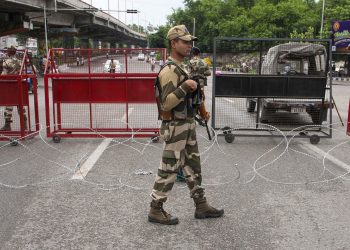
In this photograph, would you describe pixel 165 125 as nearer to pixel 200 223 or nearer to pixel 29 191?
pixel 200 223

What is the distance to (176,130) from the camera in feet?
14.2

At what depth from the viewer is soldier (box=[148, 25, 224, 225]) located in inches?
163

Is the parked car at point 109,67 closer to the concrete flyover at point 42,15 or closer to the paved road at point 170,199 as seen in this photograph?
the paved road at point 170,199

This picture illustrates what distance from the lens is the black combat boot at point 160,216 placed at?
4422 mm

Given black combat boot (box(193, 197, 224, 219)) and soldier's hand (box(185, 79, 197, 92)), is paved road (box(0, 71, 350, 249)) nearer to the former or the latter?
black combat boot (box(193, 197, 224, 219))

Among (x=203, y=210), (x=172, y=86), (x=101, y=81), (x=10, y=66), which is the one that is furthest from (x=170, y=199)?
(x=10, y=66)

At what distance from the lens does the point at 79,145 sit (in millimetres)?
8547

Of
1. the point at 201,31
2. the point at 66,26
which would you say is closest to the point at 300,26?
the point at 201,31

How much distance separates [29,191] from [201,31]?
74498 mm

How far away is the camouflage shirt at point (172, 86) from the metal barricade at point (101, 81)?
4.61 metres

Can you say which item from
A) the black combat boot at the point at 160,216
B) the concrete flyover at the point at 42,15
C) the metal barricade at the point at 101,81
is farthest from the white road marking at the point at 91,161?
the concrete flyover at the point at 42,15

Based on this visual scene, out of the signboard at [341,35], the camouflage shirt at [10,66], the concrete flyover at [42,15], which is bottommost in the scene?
the camouflage shirt at [10,66]

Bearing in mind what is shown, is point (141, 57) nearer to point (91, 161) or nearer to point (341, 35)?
point (91, 161)

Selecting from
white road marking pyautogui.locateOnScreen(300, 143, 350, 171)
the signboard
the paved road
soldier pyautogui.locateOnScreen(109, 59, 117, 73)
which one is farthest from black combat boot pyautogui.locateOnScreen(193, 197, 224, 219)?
the signboard
